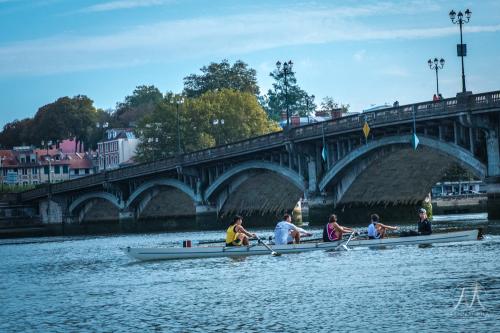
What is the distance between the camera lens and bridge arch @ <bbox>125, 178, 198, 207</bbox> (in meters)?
110

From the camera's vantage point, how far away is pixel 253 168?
3871 inches

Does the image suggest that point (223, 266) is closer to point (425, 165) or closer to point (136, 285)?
point (136, 285)

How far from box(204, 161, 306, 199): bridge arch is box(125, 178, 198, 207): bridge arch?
9.27 feet

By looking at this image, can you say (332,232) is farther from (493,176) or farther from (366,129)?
(366,129)

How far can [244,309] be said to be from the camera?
3394cm

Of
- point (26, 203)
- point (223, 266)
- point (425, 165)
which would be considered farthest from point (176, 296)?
point (26, 203)

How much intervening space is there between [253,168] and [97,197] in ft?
128

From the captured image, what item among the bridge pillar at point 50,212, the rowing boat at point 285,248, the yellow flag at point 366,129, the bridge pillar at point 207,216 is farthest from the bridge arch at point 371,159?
the bridge pillar at point 50,212

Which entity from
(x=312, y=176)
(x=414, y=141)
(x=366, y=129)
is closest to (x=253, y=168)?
(x=312, y=176)

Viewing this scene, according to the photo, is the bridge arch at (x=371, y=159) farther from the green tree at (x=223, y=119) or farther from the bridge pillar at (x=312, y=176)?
the green tree at (x=223, y=119)

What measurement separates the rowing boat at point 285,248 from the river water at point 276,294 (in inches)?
16.3

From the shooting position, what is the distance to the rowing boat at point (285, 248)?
5166cm

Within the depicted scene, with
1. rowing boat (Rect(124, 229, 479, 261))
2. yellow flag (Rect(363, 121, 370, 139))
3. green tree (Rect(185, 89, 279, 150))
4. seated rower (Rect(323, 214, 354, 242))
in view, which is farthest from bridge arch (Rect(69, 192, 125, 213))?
seated rower (Rect(323, 214, 354, 242))

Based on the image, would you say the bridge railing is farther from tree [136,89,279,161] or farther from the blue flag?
tree [136,89,279,161]
